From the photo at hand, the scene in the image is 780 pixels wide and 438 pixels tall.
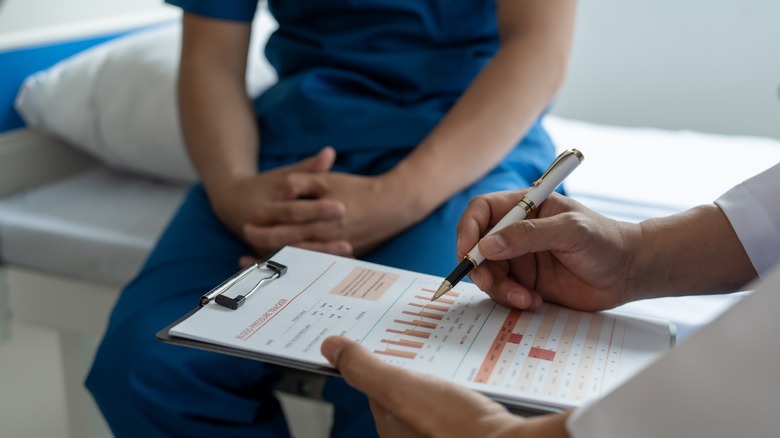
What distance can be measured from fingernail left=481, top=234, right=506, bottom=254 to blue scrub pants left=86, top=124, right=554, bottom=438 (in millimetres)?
221

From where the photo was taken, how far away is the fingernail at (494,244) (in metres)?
0.71

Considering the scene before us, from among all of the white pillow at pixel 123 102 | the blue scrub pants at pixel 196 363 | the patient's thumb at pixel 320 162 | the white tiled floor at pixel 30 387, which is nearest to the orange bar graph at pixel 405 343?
the blue scrub pants at pixel 196 363

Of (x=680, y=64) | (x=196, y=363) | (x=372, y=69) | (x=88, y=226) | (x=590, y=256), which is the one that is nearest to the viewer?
(x=590, y=256)

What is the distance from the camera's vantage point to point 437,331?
0.68 metres

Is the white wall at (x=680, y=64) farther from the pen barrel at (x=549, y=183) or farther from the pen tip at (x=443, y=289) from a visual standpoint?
the pen tip at (x=443, y=289)

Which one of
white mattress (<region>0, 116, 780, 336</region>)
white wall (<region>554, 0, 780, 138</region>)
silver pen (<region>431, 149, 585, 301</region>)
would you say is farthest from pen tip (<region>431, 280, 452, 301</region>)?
white wall (<region>554, 0, 780, 138</region>)

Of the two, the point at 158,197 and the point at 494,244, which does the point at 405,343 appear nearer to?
the point at 494,244

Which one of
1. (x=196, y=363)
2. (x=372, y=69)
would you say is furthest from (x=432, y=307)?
(x=372, y=69)

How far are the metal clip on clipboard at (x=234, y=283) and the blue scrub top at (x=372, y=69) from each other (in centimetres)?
39

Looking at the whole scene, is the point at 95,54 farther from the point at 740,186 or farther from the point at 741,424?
the point at 741,424

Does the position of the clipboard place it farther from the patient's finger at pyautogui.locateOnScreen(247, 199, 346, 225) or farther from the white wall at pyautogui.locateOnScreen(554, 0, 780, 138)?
the white wall at pyautogui.locateOnScreen(554, 0, 780, 138)

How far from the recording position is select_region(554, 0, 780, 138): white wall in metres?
1.80

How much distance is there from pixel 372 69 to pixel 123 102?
0.56 metres

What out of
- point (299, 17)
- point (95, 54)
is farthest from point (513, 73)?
point (95, 54)
